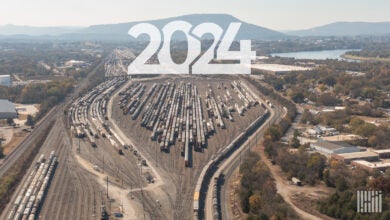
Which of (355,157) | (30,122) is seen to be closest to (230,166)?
(355,157)

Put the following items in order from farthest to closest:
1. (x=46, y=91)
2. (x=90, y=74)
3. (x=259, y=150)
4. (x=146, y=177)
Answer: (x=90, y=74), (x=46, y=91), (x=259, y=150), (x=146, y=177)

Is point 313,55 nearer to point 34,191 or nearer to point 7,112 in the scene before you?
point 7,112

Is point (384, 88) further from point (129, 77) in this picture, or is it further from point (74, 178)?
point (74, 178)

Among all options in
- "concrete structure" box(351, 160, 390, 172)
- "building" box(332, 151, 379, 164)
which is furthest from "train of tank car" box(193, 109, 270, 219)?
"concrete structure" box(351, 160, 390, 172)

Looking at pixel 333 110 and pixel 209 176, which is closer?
pixel 209 176

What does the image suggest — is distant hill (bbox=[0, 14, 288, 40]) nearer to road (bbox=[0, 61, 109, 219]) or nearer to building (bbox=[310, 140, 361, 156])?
road (bbox=[0, 61, 109, 219])

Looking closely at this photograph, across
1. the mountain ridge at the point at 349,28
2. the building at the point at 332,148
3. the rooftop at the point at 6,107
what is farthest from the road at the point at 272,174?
the mountain ridge at the point at 349,28

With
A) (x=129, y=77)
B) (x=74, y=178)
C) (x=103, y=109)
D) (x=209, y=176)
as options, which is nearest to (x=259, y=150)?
(x=209, y=176)

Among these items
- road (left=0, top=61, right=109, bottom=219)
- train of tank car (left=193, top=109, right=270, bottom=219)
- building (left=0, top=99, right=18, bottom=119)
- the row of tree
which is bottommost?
train of tank car (left=193, top=109, right=270, bottom=219)
